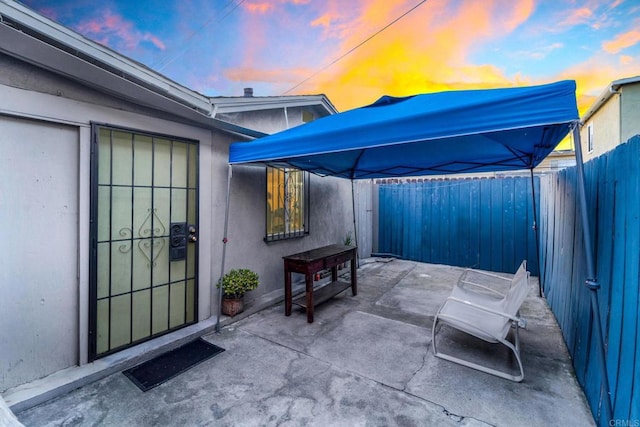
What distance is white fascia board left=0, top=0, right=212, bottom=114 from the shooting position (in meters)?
1.74

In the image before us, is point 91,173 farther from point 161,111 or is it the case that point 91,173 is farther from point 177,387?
point 177,387

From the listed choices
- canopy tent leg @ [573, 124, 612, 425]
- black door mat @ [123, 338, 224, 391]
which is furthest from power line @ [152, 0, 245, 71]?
canopy tent leg @ [573, 124, 612, 425]

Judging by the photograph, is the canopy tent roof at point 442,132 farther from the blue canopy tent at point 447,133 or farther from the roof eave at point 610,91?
the roof eave at point 610,91

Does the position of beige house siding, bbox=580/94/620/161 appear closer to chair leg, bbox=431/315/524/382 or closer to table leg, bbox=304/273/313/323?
chair leg, bbox=431/315/524/382

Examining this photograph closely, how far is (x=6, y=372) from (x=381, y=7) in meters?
7.74

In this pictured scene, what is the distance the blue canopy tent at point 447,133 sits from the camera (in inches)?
64.7

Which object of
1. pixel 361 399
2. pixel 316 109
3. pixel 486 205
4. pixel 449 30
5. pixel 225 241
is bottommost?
pixel 361 399

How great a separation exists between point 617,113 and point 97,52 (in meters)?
10.8

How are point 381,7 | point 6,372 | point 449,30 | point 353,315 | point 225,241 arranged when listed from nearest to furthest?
point 6,372
point 225,241
point 353,315
point 381,7
point 449,30

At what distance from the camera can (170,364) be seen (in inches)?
101

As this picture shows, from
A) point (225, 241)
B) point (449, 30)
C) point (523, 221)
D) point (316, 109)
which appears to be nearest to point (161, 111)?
point (225, 241)

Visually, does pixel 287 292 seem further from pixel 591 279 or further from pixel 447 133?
pixel 591 279

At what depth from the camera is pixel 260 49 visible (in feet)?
27.0

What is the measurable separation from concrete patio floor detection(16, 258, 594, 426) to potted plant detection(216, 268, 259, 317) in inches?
9.3
